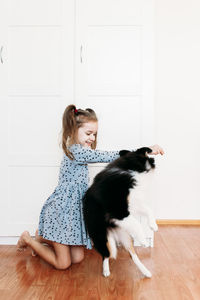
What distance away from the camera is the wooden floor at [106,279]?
136cm

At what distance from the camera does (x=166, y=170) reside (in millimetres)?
2830

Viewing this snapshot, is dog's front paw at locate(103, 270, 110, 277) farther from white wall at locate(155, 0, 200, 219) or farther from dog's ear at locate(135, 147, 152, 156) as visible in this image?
white wall at locate(155, 0, 200, 219)

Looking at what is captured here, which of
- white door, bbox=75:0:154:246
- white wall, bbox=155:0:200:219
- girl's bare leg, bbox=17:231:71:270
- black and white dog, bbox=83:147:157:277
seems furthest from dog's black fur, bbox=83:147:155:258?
white wall, bbox=155:0:200:219

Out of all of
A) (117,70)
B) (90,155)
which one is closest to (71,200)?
(90,155)

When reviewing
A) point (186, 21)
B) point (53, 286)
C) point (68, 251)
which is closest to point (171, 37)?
point (186, 21)

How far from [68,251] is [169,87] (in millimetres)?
1778

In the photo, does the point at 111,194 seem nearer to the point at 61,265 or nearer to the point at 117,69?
the point at 61,265

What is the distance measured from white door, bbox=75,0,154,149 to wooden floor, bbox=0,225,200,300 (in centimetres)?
75

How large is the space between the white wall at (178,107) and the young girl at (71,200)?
1.19 m

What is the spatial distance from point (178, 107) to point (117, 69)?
3.09ft

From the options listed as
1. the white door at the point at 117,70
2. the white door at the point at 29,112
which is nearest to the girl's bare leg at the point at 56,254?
the white door at the point at 29,112

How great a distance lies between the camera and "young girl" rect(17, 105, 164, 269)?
1.69m

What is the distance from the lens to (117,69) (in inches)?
82.7

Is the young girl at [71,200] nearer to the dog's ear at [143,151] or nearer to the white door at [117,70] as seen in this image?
the dog's ear at [143,151]
